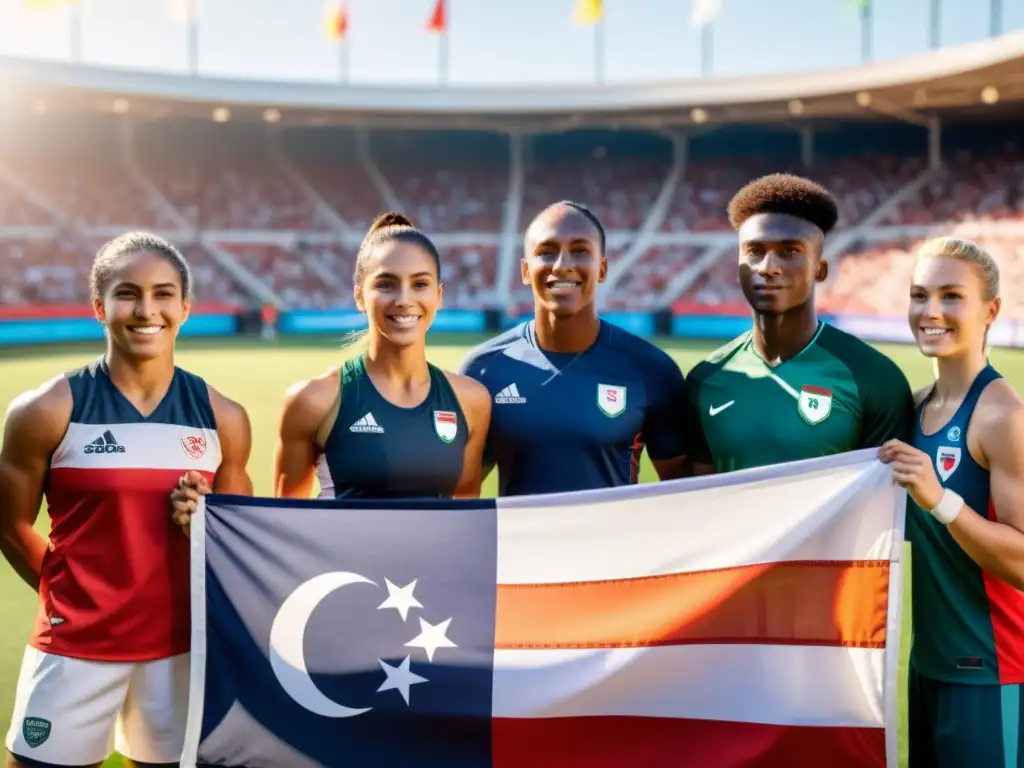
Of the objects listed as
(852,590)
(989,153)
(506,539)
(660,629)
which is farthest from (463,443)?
(989,153)

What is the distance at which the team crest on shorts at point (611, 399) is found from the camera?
4008mm

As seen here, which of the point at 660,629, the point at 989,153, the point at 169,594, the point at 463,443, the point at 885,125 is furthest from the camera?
the point at 885,125

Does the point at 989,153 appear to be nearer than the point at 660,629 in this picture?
No

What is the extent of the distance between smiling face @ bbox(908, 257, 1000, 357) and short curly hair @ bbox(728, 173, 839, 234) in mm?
646

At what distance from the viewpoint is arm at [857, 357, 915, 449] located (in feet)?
11.6

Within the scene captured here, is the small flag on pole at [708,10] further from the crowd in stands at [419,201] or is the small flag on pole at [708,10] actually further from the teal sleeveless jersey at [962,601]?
the teal sleeveless jersey at [962,601]

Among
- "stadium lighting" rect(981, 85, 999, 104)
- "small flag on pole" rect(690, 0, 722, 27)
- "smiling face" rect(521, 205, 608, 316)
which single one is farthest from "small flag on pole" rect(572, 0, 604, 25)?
"smiling face" rect(521, 205, 608, 316)

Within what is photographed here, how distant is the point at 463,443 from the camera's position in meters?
3.73

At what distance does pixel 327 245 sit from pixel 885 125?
72.2 ft

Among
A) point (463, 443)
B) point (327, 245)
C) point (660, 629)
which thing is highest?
point (327, 245)

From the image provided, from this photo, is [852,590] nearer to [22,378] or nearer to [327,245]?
[22,378]

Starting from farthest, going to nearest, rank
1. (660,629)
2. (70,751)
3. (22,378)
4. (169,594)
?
(22,378), (660,629), (169,594), (70,751)

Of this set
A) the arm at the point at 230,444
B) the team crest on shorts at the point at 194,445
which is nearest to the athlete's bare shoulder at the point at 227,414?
the arm at the point at 230,444

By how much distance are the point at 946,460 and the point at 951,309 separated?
1.62ft
